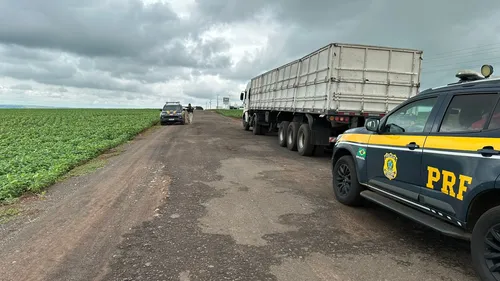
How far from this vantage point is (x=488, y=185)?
10.8 ft

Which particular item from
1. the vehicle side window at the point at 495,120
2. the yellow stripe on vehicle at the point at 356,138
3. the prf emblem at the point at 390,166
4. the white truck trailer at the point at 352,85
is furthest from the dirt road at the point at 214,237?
the white truck trailer at the point at 352,85

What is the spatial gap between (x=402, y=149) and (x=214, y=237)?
8.44 ft

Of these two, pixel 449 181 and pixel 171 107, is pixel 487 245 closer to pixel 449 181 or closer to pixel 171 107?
pixel 449 181

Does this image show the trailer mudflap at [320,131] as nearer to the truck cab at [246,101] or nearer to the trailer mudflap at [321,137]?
the trailer mudflap at [321,137]

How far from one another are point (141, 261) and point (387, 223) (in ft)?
11.3

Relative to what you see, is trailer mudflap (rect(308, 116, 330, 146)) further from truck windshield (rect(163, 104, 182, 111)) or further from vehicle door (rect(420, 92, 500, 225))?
truck windshield (rect(163, 104, 182, 111))

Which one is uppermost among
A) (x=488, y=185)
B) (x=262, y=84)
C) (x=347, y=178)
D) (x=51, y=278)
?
(x=262, y=84)

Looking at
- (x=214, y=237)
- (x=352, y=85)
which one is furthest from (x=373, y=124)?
(x=352, y=85)

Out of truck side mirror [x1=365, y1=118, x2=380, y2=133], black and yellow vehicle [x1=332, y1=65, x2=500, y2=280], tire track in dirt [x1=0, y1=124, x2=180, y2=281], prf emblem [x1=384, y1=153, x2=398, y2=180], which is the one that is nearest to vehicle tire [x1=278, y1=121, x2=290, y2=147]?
tire track in dirt [x1=0, y1=124, x2=180, y2=281]

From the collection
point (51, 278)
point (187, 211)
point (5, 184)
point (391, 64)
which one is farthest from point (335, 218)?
point (391, 64)

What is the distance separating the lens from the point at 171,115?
3044 centimetres

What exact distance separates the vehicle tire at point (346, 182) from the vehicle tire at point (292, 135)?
7.03 m

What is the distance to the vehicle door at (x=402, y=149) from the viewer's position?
434cm

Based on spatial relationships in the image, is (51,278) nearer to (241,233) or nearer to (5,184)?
(241,233)
